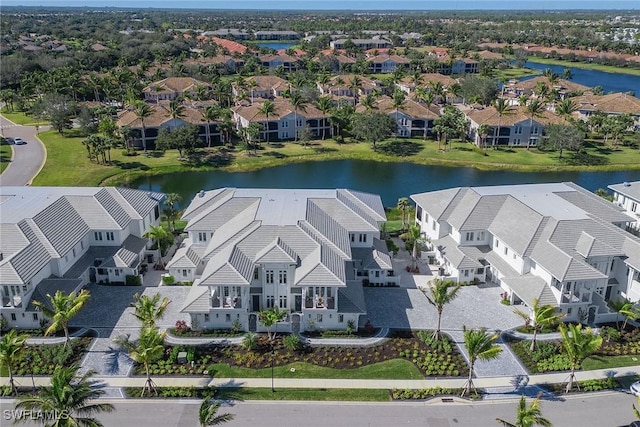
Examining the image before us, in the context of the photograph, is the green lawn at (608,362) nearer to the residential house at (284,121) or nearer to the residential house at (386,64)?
the residential house at (284,121)

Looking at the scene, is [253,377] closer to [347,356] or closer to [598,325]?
[347,356]

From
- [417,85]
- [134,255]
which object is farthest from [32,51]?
[134,255]

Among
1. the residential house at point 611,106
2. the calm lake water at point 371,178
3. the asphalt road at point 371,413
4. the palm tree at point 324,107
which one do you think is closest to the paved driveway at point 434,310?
the asphalt road at point 371,413

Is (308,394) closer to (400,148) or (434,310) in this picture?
(434,310)

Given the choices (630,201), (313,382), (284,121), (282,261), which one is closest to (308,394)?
(313,382)

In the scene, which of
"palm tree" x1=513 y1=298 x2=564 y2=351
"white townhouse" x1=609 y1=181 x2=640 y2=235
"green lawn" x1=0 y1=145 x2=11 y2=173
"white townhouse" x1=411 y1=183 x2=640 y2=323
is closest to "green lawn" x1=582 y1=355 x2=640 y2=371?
"palm tree" x1=513 y1=298 x2=564 y2=351

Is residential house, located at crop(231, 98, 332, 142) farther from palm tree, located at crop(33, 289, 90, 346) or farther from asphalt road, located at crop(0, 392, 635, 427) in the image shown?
asphalt road, located at crop(0, 392, 635, 427)
